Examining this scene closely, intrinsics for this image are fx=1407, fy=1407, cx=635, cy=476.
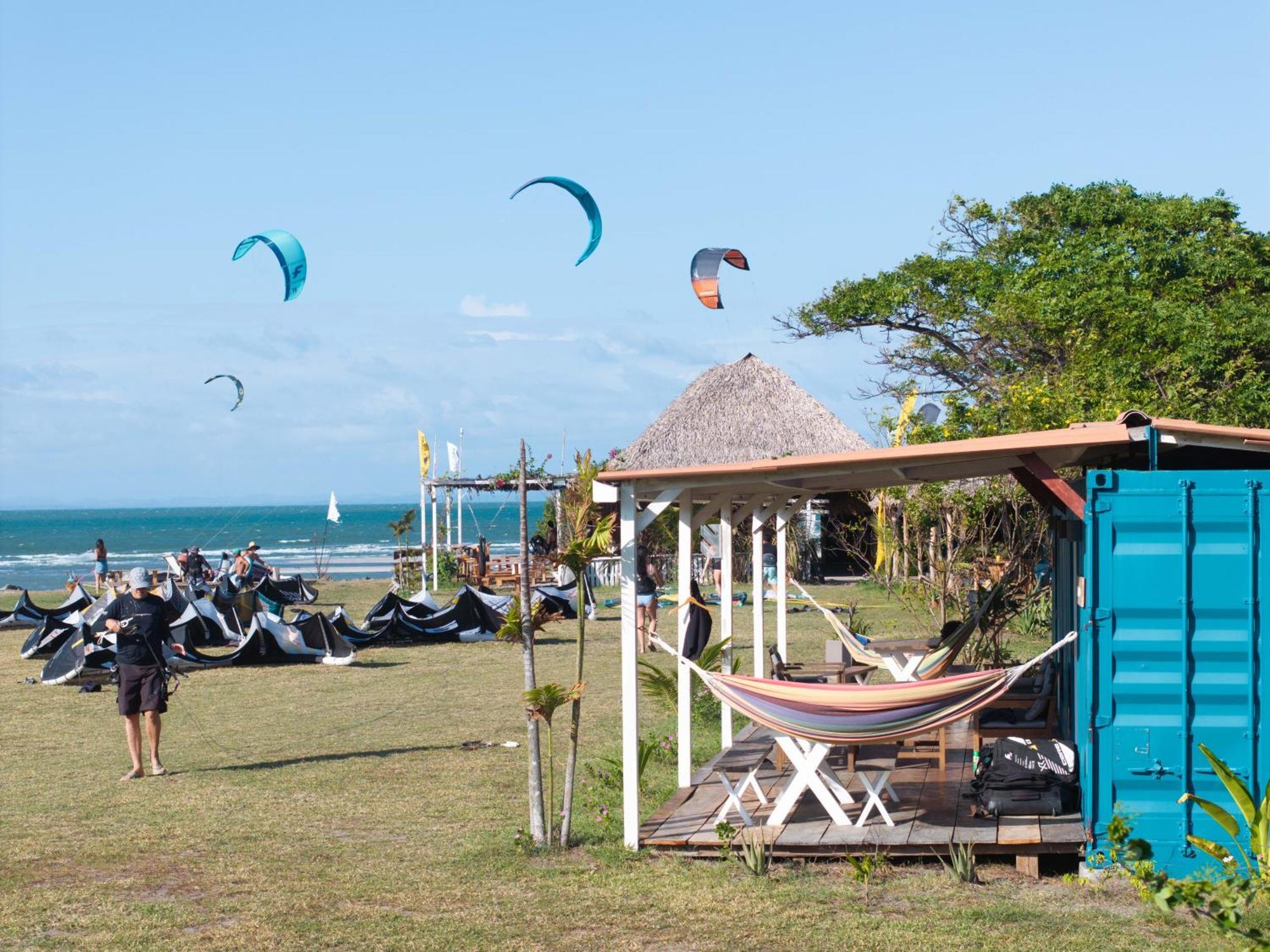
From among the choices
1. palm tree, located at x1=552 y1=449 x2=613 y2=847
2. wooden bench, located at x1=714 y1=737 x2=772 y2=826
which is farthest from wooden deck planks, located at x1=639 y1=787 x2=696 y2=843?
palm tree, located at x1=552 y1=449 x2=613 y2=847

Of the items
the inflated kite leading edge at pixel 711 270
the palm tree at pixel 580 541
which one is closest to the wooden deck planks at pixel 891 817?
the palm tree at pixel 580 541

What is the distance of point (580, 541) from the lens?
274 inches

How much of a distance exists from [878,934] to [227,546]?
8947cm

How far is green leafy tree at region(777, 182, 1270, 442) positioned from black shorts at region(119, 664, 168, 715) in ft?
31.3

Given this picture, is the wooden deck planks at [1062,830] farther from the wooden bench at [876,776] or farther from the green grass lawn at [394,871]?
the wooden bench at [876,776]

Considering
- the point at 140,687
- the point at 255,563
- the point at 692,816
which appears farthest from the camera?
A: the point at 255,563

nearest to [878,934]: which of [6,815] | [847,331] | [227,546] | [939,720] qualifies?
[939,720]

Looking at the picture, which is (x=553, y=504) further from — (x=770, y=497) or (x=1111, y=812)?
(x=1111, y=812)

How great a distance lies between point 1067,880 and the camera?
6.26 meters

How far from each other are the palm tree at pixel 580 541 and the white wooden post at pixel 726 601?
1679 mm

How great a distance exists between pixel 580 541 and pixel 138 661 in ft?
12.5

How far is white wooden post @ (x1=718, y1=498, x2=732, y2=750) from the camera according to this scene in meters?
8.84

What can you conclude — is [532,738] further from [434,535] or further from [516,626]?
[434,535]

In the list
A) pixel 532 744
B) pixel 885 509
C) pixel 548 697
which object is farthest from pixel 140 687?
pixel 885 509
